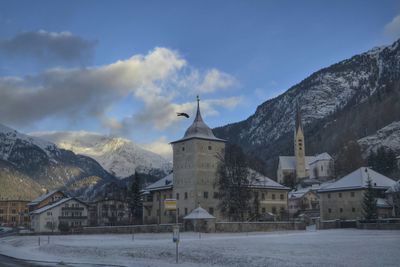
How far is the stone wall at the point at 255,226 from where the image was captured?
71.7 meters

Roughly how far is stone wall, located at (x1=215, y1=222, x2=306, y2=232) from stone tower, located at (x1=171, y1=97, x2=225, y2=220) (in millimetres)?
16866

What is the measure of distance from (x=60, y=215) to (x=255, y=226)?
71.7m

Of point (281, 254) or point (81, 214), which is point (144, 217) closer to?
point (81, 214)

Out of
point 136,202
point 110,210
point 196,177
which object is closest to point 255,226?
point 196,177

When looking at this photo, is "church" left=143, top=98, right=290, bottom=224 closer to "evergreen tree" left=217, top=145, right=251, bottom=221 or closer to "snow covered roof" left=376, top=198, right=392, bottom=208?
"evergreen tree" left=217, top=145, right=251, bottom=221

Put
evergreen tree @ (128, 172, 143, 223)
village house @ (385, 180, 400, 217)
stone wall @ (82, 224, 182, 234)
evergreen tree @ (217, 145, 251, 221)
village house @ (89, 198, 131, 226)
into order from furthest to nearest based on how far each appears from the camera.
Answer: village house @ (89, 198, 131, 226), evergreen tree @ (128, 172, 143, 223), village house @ (385, 180, 400, 217), evergreen tree @ (217, 145, 251, 221), stone wall @ (82, 224, 182, 234)

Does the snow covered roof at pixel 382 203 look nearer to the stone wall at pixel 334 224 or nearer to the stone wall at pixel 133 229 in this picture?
the stone wall at pixel 334 224

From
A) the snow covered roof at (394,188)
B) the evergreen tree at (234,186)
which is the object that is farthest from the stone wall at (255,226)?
the snow covered roof at (394,188)

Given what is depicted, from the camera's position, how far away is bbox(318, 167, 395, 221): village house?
9025 cm

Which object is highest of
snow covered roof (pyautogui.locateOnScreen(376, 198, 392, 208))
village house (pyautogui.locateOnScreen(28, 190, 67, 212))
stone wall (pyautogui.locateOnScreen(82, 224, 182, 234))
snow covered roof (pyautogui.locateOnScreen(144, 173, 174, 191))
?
snow covered roof (pyautogui.locateOnScreen(144, 173, 174, 191))

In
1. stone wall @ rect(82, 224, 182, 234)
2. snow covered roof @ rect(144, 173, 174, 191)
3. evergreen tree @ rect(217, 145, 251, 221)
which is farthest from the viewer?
snow covered roof @ rect(144, 173, 174, 191)

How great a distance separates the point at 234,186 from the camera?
280ft

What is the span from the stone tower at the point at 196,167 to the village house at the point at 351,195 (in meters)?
21.1

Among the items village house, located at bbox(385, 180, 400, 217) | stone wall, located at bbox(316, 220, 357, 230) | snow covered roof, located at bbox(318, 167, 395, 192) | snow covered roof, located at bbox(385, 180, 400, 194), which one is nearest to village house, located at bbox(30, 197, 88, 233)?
snow covered roof, located at bbox(318, 167, 395, 192)
